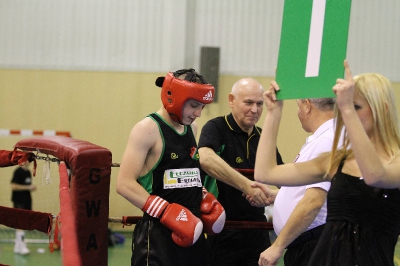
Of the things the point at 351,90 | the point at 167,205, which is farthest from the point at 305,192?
the point at 351,90

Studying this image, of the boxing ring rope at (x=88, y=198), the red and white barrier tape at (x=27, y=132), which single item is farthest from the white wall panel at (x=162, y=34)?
the boxing ring rope at (x=88, y=198)

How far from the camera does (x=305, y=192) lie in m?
2.55

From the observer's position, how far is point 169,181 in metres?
2.84

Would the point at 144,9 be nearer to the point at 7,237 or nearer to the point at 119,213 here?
the point at 119,213

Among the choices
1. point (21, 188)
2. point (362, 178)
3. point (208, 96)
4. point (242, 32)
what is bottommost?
point (21, 188)

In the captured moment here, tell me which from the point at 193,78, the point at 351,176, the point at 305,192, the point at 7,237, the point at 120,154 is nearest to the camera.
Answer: the point at 351,176

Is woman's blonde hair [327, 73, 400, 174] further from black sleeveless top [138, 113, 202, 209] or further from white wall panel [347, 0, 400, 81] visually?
white wall panel [347, 0, 400, 81]

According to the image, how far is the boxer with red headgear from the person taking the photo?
273 centimetres

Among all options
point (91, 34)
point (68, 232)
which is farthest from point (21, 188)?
point (68, 232)

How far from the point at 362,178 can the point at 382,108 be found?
0.25 metres

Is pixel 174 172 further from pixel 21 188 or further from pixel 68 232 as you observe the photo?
pixel 21 188

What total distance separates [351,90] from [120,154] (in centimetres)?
745

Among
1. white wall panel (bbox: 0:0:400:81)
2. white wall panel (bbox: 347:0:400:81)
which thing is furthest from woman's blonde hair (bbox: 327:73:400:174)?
white wall panel (bbox: 347:0:400:81)

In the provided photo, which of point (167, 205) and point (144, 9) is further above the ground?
point (144, 9)
